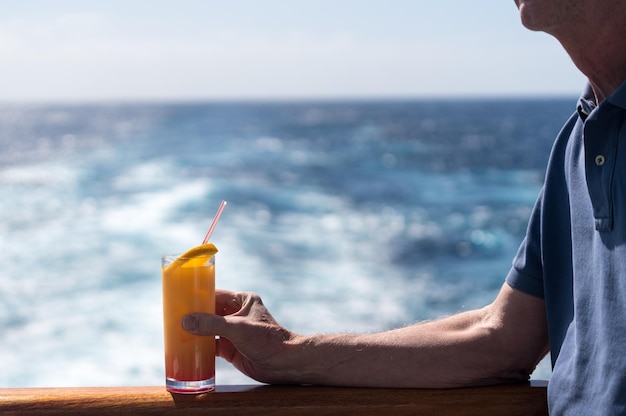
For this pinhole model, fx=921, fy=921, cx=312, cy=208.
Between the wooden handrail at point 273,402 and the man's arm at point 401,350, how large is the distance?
34 millimetres

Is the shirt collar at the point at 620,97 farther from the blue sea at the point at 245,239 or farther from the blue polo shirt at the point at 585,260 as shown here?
the blue sea at the point at 245,239

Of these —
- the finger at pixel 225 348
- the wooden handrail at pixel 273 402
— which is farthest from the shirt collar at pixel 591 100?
the finger at pixel 225 348

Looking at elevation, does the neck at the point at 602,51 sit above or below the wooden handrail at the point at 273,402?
above

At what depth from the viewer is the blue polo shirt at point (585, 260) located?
1.26 m

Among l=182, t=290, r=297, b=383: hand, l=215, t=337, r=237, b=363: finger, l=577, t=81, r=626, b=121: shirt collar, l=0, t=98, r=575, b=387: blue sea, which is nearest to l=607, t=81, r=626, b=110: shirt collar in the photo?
l=577, t=81, r=626, b=121: shirt collar

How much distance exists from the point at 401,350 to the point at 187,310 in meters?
0.35

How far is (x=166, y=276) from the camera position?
56.3 inches

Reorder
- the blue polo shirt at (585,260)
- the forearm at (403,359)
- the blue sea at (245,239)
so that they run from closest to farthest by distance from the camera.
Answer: the blue polo shirt at (585,260), the forearm at (403,359), the blue sea at (245,239)

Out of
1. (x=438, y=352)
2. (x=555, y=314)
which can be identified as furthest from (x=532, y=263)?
(x=438, y=352)

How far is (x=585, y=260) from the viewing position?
1.34 meters

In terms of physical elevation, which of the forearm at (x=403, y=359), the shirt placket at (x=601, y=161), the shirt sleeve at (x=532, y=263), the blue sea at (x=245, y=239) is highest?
the shirt placket at (x=601, y=161)

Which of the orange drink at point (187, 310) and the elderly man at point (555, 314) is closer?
the elderly man at point (555, 314)

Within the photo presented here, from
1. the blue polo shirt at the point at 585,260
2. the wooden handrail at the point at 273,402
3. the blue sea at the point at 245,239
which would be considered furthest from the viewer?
the blue sea at the point at 245,239

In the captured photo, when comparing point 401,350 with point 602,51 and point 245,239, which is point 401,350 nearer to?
point 602,51
